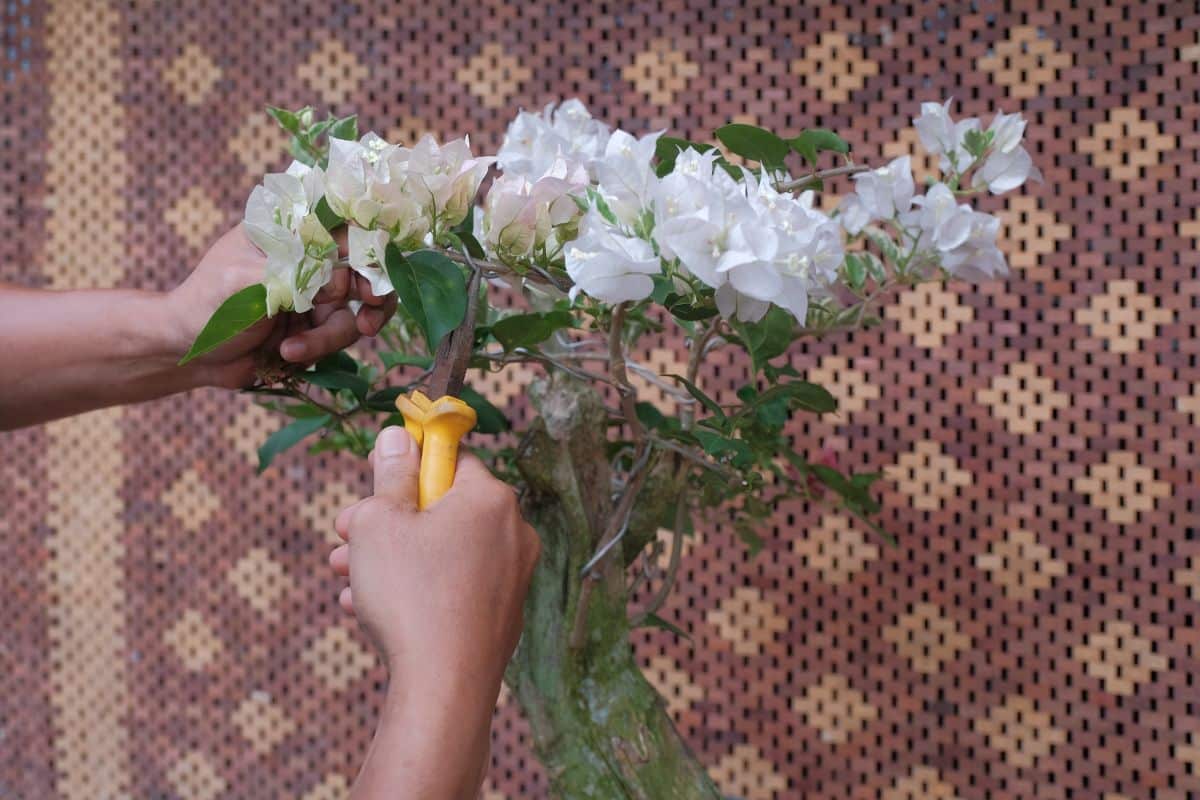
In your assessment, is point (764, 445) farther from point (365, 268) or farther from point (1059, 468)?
point (1059, 468)

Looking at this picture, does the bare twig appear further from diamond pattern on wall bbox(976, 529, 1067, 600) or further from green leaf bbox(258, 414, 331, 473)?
diamond pattern on wall bbox(976, 529, 1067, 600)

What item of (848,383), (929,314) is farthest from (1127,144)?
(848,383)

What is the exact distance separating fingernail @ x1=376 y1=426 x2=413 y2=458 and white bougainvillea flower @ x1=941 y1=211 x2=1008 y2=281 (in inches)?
16.6

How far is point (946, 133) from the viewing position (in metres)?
0.76

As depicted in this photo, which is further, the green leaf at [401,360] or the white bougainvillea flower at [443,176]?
the green leaf at [401,360]

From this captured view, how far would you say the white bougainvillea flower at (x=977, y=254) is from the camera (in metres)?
0.74

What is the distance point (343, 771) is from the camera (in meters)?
1.38

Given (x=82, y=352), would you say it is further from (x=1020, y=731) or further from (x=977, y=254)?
(x=1020, y=731)

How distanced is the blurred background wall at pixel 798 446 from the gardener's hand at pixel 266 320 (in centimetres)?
58

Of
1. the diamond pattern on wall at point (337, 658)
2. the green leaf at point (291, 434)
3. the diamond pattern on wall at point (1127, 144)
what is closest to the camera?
the green leaf at point (291, 434)

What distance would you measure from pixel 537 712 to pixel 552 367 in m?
0.26

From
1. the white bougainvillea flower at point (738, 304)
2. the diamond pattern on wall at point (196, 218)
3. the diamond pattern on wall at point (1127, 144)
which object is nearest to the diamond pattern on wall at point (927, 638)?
the diamond pattern on wall at point (1127, 144)

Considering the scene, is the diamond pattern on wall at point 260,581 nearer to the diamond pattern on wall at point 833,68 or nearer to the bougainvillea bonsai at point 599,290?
the bougainvillea bonsai at point 599,290

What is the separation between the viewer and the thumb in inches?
Result: 21.0
